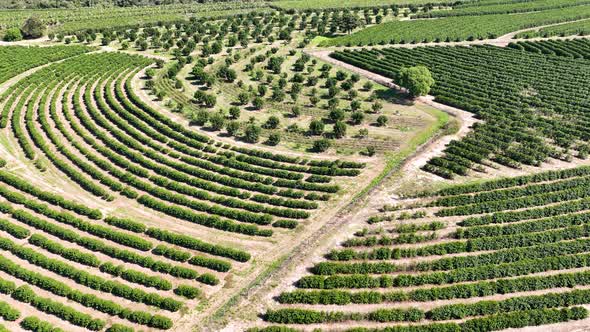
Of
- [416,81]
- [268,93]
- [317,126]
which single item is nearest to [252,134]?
[317,126]

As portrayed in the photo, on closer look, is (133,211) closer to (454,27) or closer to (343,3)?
(454,27)

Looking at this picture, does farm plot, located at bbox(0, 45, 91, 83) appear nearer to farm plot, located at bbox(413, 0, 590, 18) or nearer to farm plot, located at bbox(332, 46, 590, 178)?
farm plot, located at bbox(332, 46, 590, 178)

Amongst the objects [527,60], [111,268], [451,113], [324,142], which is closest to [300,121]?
[324,142]

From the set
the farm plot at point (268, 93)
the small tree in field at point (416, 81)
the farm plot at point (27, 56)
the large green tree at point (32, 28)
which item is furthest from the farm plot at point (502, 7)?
the large green tree at point (32, 28)

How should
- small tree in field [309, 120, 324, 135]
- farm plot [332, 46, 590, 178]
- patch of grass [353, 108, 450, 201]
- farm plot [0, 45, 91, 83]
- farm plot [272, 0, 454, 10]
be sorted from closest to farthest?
patch of grass [353, 108, 450, 201] < farm plot [332, 46, 590, 178] < small tree in field [309, 120, 324, 135] < farm plot [0, 45, 91, 83] < farm plot [272, 0, 454, 10]

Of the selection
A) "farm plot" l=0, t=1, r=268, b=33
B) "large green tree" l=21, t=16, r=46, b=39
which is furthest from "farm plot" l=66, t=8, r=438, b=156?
"farm plot" l=0, t=1, r=268, b=33

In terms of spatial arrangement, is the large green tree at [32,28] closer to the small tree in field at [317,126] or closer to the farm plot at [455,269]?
the small tree in field at [317,126]
